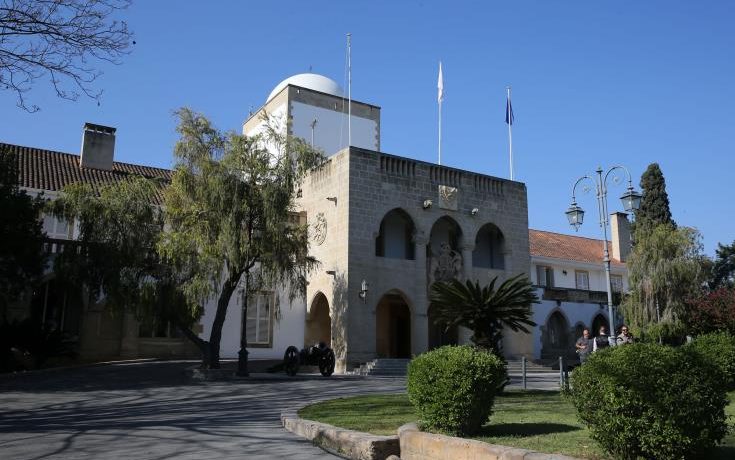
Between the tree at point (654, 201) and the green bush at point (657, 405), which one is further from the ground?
the tree at point (654, 201)

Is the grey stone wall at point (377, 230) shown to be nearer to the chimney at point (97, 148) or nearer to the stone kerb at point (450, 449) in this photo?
the chimney at point (97, 148)

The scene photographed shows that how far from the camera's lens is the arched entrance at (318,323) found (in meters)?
25.9

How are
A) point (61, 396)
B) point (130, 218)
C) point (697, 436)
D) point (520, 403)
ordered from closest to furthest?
point (697, 436)
point (520, 403)
point (61, 396)
point (130, 218)

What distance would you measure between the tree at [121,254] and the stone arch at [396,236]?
28.3 ft

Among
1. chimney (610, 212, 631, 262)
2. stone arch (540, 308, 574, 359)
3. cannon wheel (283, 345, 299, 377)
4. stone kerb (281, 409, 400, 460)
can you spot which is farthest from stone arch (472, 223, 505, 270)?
stone kerb (281, 409, 400, 460)

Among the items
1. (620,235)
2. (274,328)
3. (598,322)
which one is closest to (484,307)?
(274,328)

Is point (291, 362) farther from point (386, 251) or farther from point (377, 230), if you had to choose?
point (386, 251)

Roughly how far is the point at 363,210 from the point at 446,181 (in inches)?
182

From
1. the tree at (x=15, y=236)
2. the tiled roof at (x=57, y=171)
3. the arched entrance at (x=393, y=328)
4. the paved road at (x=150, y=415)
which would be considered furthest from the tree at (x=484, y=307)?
the tiled roof at (x=57, y=171)

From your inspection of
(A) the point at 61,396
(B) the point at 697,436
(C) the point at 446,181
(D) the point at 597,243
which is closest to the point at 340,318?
(C) the point at 446,181

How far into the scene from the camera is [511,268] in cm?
2777

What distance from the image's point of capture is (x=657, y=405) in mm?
5266

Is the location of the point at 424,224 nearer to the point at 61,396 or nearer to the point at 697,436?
the point at 61,396

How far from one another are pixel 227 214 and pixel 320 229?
747cm
